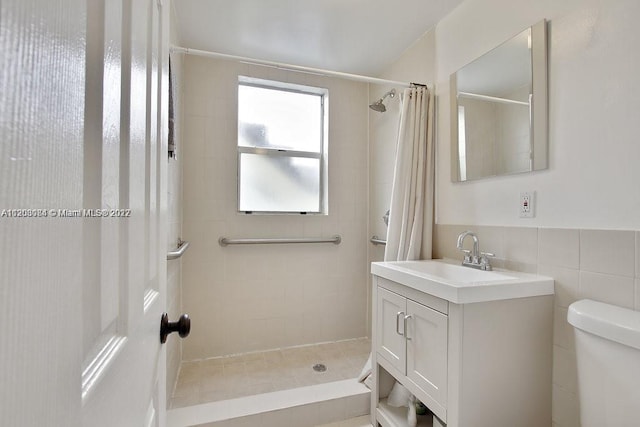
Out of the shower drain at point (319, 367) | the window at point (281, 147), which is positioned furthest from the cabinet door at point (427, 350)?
the window at point (281, 147)

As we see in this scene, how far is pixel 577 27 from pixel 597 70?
0.21 meters

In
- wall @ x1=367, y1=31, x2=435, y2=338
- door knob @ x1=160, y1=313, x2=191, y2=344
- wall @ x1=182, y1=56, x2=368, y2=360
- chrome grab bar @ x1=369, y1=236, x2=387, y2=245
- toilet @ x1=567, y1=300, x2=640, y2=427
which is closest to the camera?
door knob @ x1=160, y1=313, x2=191, y2=344

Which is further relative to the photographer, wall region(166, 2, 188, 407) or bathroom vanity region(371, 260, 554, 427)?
wall region(166, 2, 188, 407)

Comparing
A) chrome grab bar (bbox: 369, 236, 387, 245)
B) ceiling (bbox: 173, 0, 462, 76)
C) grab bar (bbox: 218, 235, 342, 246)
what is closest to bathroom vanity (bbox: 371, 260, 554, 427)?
chrome grab bar (bbox: 369, 236, 387, 245)

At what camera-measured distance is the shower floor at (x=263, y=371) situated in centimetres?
175

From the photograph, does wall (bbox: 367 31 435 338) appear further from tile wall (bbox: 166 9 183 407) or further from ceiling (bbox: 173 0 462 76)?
tile wall (bbox: 166 9 183 407)

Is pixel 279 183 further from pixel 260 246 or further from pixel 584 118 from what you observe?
pixel 584 118

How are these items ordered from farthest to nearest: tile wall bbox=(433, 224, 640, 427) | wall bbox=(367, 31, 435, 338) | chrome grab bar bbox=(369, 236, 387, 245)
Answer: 1. chrome grab bar bbox=(369, 236, 387, 245)
2. wall bbox=(367, 31, 435, 338)
3. tile wall bbox=(433, 224, 640, 427)

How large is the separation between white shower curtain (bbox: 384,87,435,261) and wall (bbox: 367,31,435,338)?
242 mm

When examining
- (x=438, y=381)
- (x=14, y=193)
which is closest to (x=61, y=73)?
(x=14, y=193)

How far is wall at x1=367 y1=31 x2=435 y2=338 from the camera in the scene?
1966 millimetres

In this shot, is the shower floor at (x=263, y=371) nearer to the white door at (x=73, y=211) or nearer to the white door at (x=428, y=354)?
the white door at (x=428, y=354)

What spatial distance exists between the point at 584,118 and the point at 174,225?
2045mm

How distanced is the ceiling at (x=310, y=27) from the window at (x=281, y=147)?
0.97 feet
